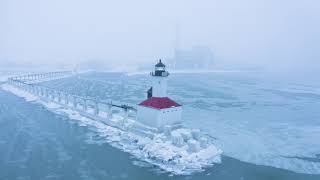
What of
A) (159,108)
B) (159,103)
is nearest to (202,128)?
(159,103)

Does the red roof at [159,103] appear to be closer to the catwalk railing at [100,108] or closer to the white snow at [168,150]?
the catwalk railing at [100,108]

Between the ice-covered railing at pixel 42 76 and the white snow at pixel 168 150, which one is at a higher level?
the ice-covered railing at pixel 42 76

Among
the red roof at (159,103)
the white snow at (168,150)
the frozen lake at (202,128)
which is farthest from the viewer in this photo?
the red roof at (159,103)

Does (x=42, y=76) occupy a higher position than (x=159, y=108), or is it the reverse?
(x=159, y=108)

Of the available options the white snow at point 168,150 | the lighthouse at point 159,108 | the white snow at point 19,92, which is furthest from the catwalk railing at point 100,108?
the white snow at point 168,150

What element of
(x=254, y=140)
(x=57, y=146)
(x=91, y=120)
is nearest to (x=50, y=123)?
A: (x=91, y=120)

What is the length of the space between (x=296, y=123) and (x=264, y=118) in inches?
145

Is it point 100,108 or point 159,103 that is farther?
point 100,108

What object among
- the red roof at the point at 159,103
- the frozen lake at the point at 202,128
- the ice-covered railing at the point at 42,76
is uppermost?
the red roof at the point at 159,103

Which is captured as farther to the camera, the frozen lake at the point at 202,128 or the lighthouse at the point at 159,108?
the lighthouse at the point at 159,108

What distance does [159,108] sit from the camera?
1161 inches

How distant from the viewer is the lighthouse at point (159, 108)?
29.8m

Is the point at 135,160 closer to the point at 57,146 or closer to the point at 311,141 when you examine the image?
the point at 57,146

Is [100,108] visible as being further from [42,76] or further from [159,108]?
[42,76]
